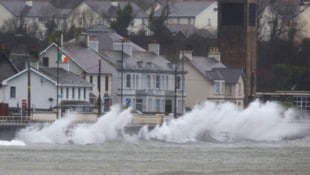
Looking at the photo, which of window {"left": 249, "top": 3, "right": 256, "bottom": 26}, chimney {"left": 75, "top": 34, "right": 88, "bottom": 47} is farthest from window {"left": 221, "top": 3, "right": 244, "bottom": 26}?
chimney {"left": 75, "top": 34, "right": 88, "bottom": 47}

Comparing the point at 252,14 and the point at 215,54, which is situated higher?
the point at 252,14

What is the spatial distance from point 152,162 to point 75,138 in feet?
72.3

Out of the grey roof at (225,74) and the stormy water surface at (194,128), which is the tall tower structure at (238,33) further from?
the stormy water surface at (194,128)

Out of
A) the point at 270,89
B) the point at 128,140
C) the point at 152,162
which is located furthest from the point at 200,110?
the point at 270,89

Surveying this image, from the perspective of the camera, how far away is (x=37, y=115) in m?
120

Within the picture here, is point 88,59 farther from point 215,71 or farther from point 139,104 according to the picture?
point 215,71


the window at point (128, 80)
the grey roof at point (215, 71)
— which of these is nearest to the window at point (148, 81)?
the window at point (128, 80)

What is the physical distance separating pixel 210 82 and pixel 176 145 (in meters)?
45.1

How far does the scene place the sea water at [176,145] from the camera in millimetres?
81625

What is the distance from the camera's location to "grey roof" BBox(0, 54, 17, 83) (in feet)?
444

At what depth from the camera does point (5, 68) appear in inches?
5384

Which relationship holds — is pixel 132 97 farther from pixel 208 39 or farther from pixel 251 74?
pixel 208 39

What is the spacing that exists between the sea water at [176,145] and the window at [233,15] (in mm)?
23652


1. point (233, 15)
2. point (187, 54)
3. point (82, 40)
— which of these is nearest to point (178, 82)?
point (187, 54)
